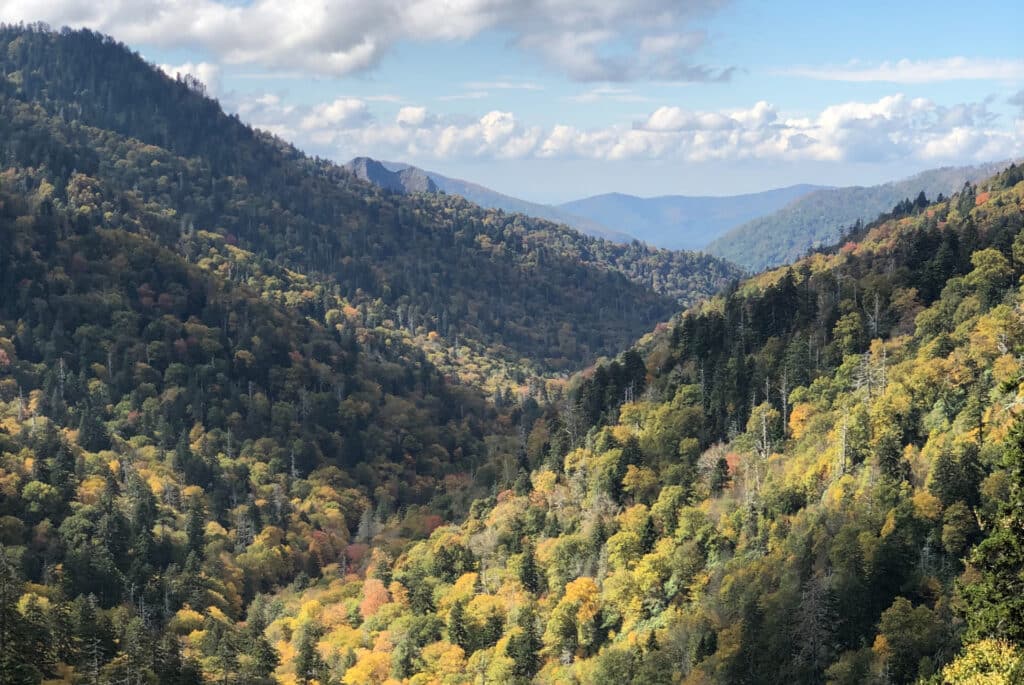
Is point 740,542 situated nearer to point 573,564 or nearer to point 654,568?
point 654,568

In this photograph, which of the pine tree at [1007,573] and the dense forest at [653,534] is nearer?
the pine tree at [1007,573]

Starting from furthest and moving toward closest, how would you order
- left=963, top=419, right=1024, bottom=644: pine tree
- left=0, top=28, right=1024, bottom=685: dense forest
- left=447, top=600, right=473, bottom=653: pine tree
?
left=447, top=600, right=473, bottom=653: pine tree < left=0, top=28, right=1024, bottom=685: dense forest < left=963, top=419, right=1024, bottom=644: pine tree

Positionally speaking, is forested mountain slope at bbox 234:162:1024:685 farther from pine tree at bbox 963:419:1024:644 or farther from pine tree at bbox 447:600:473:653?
pine tree at bbox 447:600:473:653

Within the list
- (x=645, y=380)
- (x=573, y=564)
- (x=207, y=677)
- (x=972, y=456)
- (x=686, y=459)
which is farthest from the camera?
(x=645, y=380)

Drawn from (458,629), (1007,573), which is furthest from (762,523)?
(1007,573)

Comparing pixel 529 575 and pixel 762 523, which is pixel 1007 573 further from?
pixel 529 575

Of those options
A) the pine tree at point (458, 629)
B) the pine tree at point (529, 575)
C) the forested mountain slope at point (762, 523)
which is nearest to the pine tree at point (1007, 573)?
the forested mountain slope at point (762, 523)

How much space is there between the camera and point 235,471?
196 m

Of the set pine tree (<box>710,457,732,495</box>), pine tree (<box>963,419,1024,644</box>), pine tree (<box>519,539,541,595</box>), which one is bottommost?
pine tree (<box>519,539,541,595</box>)

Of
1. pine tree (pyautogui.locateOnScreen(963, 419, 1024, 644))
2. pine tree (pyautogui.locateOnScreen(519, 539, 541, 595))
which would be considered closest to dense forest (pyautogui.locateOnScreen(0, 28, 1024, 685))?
pine tree (pyautogui.locateOnScreen(963, 419, 1024, 644))

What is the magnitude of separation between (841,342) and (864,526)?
48241 mm

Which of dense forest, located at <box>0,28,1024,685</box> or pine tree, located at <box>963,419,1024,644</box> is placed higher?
pine tree, located at <box>963,419,1024,644</box>

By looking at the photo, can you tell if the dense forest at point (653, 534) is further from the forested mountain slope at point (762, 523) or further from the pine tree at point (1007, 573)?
the forested mountain slope at point (762, 523)

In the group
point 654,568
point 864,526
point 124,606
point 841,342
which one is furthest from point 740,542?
point 124,606
